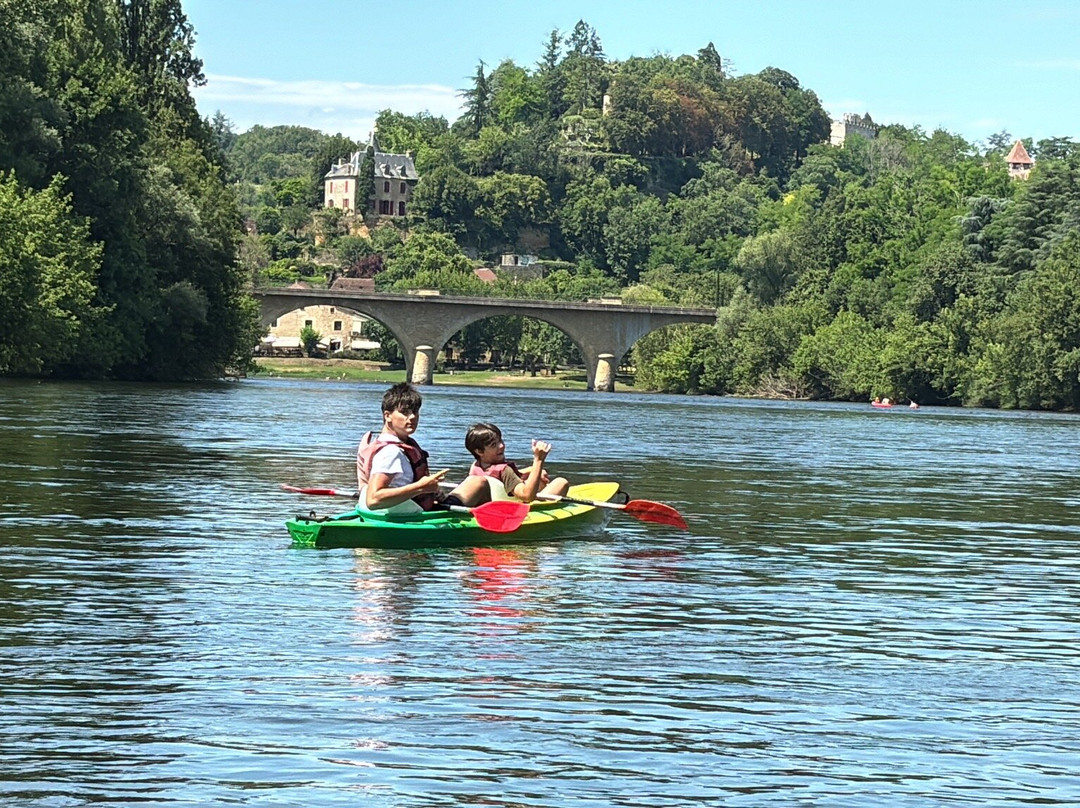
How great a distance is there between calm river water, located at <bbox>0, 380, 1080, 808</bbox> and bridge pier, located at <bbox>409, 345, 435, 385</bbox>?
102603 mm

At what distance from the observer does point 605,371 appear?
438 ft

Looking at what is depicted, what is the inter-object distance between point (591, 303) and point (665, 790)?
12511cm

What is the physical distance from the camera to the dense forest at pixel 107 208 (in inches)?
2350

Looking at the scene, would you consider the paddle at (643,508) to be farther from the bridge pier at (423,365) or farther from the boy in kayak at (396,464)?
the bridge pier at (423,365)

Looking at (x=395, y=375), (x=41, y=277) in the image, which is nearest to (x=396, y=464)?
(x=41, y=277)

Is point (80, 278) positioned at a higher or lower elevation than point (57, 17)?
lower

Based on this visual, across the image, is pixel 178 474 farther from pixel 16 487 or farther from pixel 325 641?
pixel 325 641

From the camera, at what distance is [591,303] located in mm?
133750

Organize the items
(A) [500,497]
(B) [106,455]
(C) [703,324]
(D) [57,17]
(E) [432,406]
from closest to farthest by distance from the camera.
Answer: (A) [500,497] < (B) [106,455] < (D) [57,17] < (E) [432,406] < (C) [703,324]

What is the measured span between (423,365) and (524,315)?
312 inches

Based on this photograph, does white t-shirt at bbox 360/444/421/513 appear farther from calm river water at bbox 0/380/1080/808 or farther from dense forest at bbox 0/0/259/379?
dense forest at bbox 0/0/259/379

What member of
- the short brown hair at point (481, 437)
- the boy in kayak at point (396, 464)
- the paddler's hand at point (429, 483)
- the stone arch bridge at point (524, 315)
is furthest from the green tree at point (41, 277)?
the stone arch bridge at point (524, 315)

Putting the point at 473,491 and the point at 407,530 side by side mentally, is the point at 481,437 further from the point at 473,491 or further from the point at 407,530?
the point at 407,530

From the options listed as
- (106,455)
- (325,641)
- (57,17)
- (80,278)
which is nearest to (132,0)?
(57,17)
